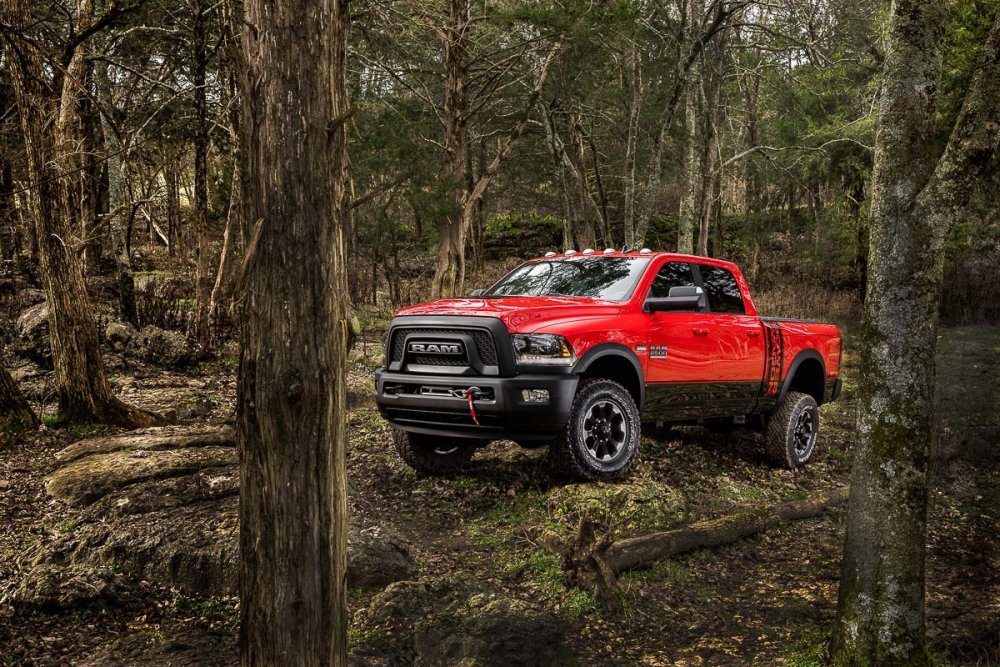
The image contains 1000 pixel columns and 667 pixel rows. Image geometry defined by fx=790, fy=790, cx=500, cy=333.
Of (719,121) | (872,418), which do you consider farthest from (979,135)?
(719,121)

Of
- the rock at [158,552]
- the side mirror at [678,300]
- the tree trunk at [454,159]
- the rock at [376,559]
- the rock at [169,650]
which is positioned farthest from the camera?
the tree trunk at [454,159]

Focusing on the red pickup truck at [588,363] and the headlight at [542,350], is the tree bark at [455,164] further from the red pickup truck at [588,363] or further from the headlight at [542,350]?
the headlight at [542,350]

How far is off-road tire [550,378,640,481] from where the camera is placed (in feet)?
22.2

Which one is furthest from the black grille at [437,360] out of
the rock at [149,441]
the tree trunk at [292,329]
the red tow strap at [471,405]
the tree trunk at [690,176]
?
the tree trunk at [690,176]

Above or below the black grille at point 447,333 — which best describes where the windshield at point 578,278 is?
above

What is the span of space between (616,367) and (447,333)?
65.6 inches

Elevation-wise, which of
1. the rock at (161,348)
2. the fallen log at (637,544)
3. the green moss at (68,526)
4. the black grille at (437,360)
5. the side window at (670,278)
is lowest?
the fallen log at (637,544)

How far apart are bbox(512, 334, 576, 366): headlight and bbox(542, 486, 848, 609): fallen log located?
1371 millimetres

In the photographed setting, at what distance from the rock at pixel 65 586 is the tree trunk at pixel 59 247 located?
11.8 feet

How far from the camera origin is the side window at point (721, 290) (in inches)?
337

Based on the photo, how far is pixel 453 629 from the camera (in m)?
5.11

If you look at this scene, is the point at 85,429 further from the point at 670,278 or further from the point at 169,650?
the point at 670,278

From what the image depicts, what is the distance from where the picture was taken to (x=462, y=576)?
19.0 feet

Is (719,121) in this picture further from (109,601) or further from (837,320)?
(109,601)
